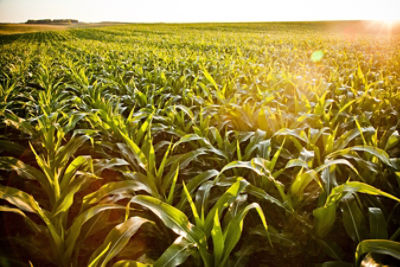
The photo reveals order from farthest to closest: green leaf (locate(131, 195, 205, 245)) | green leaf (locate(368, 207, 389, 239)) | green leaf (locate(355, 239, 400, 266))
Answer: green leaf (locate(368, 207, 389, 239)) → green leaf (locate(131, 195, 205, 245)) → green leaf (locate(355, 239, 400, 266))

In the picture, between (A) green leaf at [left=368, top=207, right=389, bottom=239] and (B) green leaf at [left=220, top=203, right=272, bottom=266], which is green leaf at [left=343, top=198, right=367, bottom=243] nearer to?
(A) green leaf at [left=368, top=207, right=389, bottom=239]

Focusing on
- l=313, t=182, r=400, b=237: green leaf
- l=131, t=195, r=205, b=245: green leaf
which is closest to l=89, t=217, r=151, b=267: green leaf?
l=131, t=195, r=205, b=245: green leaf

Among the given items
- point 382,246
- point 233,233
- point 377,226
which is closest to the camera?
point 382,246

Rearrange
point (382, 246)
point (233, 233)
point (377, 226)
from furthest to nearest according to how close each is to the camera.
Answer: point (377, 226) → point (233, 233) → point (382, 246)

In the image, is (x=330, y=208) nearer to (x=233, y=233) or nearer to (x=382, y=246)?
(x=382, y=246)

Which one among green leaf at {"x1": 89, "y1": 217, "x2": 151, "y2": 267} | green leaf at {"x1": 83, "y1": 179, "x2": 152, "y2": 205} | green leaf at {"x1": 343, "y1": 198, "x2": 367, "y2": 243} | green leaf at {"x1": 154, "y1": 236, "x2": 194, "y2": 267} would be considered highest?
green leaf at {"x1": 83, "y1": 179, "x2": 152, "y2": 205}

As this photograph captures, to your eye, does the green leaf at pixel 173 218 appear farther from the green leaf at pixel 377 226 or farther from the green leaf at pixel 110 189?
the green leaf at pixel 377 226

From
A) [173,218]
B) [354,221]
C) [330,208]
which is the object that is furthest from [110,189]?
[354,221]

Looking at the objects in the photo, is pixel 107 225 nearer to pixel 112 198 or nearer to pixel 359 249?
pixel 112 198

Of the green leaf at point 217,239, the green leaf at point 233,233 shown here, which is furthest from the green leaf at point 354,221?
the green leaf at point 217,239

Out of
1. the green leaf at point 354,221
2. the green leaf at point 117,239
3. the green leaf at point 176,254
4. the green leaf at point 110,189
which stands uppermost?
the green leaf at point 110,189

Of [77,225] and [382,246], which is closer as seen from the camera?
[382,246]

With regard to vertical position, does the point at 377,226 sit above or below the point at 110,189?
below

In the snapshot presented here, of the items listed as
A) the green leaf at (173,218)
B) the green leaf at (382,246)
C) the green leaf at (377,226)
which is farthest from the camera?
the green leaf at (377,226)
